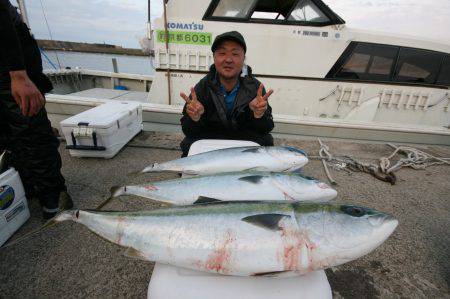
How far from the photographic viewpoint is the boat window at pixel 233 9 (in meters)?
5.31

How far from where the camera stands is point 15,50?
190 centimetres

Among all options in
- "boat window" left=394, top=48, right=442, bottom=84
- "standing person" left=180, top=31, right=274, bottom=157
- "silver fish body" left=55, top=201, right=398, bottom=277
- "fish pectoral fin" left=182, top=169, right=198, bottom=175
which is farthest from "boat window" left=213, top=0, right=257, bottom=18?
"silver fish body" left=55, top=201, right=398, bottom=277

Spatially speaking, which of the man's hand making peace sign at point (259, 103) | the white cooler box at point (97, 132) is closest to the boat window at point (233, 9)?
the white cooler box at point (97, 132)

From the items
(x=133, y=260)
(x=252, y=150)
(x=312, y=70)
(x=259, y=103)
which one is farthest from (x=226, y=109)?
(x=312, y=70)

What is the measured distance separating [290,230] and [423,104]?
6891 millimetres

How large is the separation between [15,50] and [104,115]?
215 cm

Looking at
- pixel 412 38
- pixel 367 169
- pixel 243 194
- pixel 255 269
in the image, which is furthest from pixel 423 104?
pixel 255 269

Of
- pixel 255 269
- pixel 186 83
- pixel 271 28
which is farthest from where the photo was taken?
pixel 186 83

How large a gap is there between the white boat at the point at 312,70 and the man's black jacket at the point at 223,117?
88.5 inches

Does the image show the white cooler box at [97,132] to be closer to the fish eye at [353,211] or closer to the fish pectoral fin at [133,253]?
the fish pectoral fin at [133,253]

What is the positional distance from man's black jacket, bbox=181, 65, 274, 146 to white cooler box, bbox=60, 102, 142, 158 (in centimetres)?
151

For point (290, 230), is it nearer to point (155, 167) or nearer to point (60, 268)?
point (155, 167)

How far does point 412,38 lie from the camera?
17.7 feet

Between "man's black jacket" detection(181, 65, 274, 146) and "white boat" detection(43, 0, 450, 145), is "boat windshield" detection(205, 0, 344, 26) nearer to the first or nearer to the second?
"white boat" detection(43, 0, 450, 145)
